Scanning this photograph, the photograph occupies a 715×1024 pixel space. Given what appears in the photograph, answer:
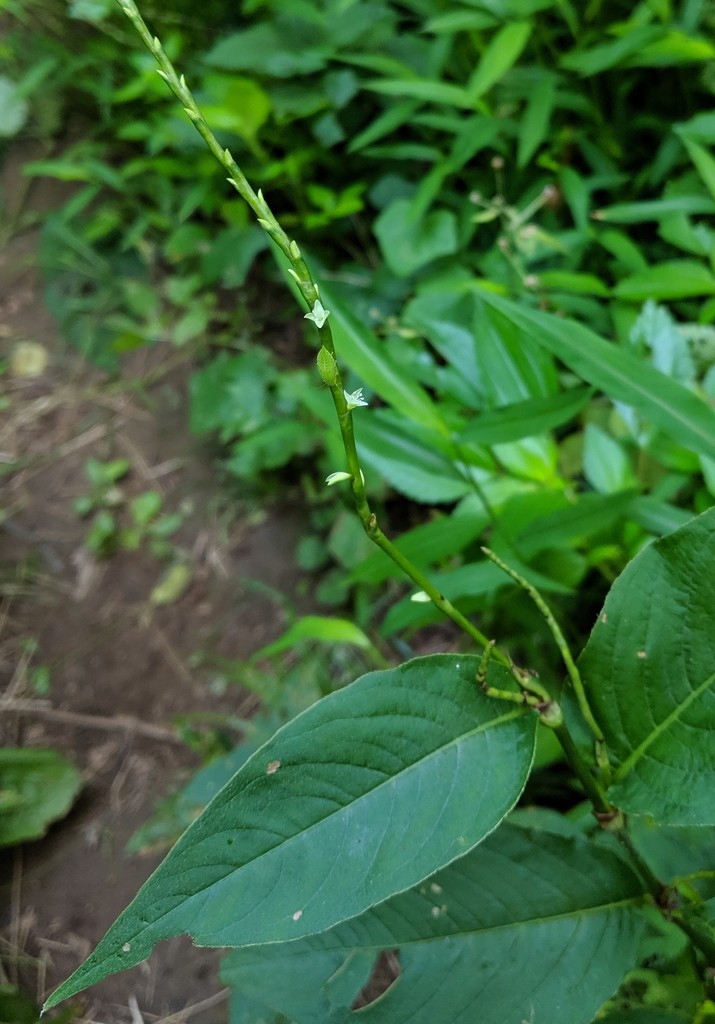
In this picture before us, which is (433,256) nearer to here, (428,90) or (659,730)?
(428,90)

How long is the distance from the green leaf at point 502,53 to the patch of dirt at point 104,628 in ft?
2.81

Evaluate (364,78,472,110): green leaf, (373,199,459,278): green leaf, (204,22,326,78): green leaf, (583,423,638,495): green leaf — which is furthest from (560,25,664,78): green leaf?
(583,423,638,495): green leaf

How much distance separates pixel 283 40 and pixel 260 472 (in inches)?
31.6

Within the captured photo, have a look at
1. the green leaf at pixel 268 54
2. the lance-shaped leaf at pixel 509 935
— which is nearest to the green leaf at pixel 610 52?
the green leaf at pixel 268 54

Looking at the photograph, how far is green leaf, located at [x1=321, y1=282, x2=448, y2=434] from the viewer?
0.76m

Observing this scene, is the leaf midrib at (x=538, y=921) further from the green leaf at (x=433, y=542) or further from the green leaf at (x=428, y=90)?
the green leaf at (x=428, y=90)

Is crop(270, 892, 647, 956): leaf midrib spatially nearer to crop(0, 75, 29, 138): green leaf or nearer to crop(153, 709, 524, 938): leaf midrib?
crop(153, 709, 524, 938): leaf midrib

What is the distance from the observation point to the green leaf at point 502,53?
959 mm

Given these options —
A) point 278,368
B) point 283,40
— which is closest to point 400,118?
point 283,40

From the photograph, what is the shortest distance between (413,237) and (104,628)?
3.38 feet

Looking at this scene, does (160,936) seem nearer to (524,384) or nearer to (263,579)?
(524,384)

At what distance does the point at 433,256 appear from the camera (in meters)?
1.14

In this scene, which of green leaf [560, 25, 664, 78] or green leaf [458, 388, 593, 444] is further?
green leaf [560, 25, 664, 78]

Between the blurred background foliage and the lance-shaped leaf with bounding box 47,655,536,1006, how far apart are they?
0.36 meters
